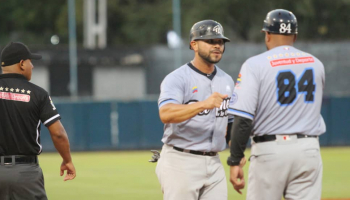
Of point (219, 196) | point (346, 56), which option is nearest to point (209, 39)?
point (219, 196)

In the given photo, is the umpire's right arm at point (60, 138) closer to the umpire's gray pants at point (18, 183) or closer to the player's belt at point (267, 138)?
the umpire's gray pants at point (18, 183)

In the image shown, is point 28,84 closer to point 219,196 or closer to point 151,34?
point 219,196

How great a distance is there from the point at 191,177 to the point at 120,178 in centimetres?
921

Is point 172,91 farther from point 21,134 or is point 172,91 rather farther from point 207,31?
point 21,134

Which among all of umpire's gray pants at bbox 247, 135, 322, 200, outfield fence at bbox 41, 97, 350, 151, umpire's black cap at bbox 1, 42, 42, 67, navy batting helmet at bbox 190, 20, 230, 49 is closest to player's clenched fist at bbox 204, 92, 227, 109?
umpire's gray pants at bbox 247, 135, 322, 200

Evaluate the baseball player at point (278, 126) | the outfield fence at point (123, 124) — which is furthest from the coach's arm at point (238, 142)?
the outfield fence at point (123, 124)

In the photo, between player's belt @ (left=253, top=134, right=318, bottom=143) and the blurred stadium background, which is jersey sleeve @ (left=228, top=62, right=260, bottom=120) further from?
the blurred stadium background

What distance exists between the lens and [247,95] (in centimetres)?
543

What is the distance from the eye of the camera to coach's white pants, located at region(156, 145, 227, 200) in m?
5.98

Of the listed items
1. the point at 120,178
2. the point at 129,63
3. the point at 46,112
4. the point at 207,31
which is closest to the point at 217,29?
the point at 207,31

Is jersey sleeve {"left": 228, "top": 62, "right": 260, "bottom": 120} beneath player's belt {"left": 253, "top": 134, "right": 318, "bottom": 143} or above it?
Result: above

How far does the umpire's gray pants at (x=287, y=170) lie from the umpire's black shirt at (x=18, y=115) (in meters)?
1.98

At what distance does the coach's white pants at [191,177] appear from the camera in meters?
5.98

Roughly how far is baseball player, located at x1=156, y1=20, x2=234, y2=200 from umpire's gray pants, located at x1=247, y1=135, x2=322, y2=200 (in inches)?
25.4
